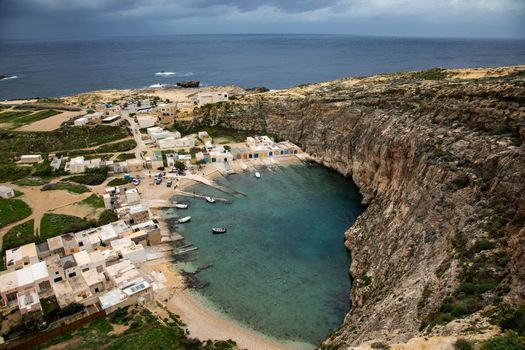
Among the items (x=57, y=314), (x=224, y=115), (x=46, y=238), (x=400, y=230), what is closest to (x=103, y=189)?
(x=46, y=238)

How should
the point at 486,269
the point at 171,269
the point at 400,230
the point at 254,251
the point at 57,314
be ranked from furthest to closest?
1. the point at 254,251
2. the point at 171,269
3. the point at 400,230
4. the point at 57,314
5. the point at 486,269

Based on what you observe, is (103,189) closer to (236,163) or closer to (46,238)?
(46,238)

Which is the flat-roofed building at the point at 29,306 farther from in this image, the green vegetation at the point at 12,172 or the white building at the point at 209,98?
the white building at the point at 209,98

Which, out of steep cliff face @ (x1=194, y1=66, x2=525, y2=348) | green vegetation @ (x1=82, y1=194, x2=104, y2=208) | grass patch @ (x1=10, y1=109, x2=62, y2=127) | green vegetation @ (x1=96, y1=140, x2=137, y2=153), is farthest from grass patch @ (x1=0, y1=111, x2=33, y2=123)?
steep cliff face @ (x1=194, y1=66, x2=525, y2=348)

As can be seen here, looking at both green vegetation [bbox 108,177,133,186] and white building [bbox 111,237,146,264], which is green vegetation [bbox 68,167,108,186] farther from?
white building [bbox 111,237,146,264]

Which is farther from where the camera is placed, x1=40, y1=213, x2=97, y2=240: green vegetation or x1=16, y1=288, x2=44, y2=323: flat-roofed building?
x1=40, y1=213, x2=97, y2=240: green vegetation

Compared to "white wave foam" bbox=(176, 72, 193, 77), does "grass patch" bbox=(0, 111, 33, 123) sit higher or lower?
lower

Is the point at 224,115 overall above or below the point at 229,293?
above
